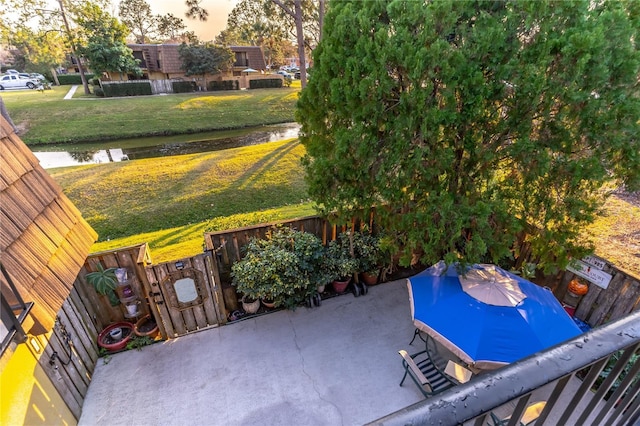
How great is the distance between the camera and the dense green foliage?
3.01 meters

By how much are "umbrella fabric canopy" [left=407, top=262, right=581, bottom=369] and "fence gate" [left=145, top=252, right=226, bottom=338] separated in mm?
2884

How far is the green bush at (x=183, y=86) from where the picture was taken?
97.0 ft

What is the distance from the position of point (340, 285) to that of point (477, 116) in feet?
11.1

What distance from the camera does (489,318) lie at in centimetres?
344

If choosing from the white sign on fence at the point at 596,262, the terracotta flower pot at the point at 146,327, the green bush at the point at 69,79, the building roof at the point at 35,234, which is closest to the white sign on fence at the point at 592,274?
the white sign on fence at the point at 596,262

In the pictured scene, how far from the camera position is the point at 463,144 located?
372 cm

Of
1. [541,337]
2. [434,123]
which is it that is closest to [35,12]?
[434,123]

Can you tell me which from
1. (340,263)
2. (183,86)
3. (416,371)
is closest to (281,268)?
(340,263)

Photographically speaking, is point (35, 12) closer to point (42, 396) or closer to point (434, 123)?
point (42, 396)

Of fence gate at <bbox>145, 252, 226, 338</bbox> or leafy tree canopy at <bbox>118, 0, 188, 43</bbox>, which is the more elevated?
leafy tree canopy at <bbox>118, 0, 188, 43</bbox>

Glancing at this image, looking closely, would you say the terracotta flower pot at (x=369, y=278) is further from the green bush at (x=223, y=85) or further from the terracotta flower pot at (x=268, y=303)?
the green bush at (x=223, y=85)

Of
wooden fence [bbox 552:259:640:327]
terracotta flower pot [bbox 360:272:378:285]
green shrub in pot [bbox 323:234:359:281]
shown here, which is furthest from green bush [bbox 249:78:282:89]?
wooden fence [bbox 552:259:640:327]

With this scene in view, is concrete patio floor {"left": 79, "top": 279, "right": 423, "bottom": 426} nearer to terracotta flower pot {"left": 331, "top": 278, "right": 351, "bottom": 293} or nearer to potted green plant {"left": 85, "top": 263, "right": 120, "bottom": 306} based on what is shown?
terracotta flower pot {"left": 331, "top": 278, "right": 351, "bottom": 293}

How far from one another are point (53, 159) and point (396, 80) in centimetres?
1712
